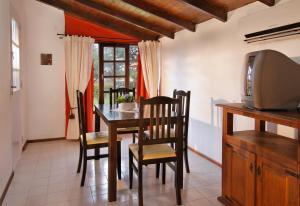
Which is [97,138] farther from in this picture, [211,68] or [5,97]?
[211,68]

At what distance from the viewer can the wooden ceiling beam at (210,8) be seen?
295 centimetres

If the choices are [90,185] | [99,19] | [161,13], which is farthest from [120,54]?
[90,185]

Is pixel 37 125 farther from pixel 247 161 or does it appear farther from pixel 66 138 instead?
pixel 247 161

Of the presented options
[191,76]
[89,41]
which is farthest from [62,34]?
[191,76]

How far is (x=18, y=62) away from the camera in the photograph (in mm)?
3850

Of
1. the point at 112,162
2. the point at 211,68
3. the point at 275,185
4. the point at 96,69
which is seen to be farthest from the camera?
the point at 96,69

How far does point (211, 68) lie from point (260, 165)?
194cm

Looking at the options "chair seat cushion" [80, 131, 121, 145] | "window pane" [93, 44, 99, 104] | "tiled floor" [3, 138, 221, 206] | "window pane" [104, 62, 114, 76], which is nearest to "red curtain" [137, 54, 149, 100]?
"window pane" [104, 62, 114, 76]

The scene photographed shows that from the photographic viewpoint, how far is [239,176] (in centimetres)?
215

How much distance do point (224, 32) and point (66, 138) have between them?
3330mm

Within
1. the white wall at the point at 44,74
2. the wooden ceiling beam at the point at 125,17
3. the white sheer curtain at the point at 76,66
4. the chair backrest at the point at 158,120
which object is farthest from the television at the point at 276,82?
the white wall at the point at 44,74

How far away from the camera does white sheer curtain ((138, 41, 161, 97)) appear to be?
511cm

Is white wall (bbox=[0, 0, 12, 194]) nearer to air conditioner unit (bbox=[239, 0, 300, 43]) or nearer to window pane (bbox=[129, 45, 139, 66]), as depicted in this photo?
air conditioner unit (bbox=[239, 0, 300, 43])

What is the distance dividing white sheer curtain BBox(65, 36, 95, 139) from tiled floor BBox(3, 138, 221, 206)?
1.05 meters
